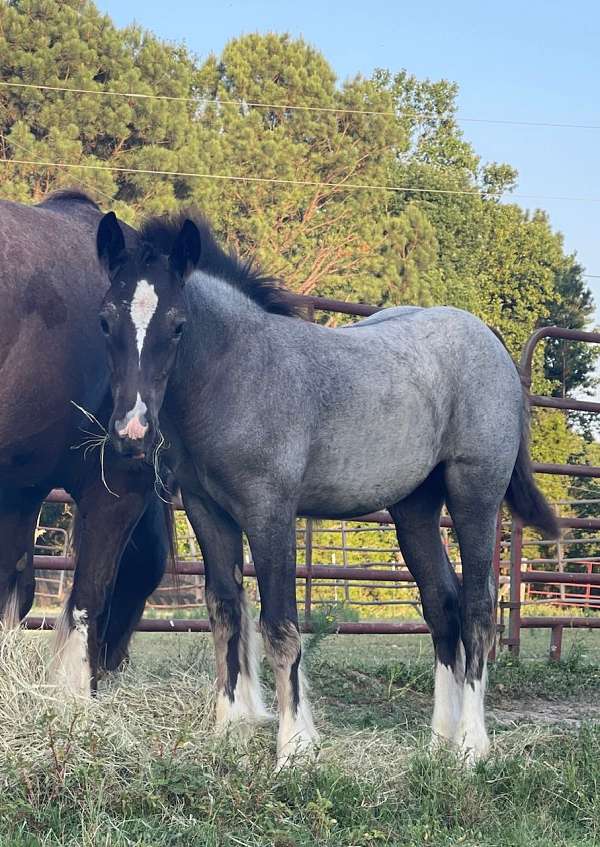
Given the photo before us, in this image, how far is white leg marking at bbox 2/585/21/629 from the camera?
4738 mm

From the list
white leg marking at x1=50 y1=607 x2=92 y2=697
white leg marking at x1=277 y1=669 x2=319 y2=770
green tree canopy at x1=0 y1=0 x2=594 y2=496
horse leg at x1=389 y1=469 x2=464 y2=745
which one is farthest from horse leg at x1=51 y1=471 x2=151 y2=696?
green tree canopy at x1=0 y1=0 x2=594 y2=496

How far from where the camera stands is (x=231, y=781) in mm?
3529

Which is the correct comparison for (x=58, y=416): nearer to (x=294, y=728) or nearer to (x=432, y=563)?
(x=294, y=728)

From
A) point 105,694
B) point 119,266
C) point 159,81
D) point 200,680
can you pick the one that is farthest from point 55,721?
point 159,81

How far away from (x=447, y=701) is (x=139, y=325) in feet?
6.85

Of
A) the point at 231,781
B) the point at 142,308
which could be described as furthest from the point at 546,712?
the point at 142,308

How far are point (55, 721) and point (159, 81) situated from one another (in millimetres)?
19510

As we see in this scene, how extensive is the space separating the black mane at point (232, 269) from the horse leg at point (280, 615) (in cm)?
92

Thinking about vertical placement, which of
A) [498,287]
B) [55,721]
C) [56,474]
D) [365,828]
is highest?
[498,287]

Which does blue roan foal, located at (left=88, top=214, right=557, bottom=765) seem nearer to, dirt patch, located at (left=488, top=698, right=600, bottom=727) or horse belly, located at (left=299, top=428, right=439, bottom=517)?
horse belly, located at (left=299, top=428, right=439, bottom=517)

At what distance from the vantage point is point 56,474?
4.68 metres

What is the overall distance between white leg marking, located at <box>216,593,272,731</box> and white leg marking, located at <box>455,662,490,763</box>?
0.77m

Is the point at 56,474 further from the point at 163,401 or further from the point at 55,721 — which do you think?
the point at 55,721

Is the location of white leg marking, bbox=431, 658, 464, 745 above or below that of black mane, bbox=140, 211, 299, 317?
below
